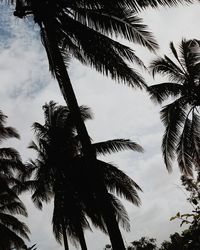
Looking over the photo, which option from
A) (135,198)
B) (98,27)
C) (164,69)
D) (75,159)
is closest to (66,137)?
(75,159)

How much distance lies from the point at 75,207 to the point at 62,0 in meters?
9.54

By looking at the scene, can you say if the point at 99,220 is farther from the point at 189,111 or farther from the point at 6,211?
the point at 6,211

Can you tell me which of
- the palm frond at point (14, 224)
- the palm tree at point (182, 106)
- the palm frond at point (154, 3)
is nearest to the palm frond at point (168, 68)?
the palm tree at point (182, 106)

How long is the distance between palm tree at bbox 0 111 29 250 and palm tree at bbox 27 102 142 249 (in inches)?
46.5

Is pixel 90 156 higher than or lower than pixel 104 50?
lower

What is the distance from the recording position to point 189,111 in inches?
574

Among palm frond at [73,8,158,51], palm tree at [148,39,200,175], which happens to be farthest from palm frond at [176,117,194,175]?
palm frond at [73,8,158,51]

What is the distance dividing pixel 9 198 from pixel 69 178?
6383mm

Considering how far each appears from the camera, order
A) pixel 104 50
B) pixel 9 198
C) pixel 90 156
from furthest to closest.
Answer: pixel 9 198 < pixel 104 50 < pixel 90 156

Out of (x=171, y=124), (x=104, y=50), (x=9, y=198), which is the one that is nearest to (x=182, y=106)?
(x=171, y=124)

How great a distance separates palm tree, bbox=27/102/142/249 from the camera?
1530 cm

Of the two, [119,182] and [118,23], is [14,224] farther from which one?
→ [118,23]

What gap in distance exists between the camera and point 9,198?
20.8 m

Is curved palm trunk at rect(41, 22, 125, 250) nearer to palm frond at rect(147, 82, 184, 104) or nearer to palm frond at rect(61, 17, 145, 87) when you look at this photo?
palm frond at rect(61, 17, 145, 87)
